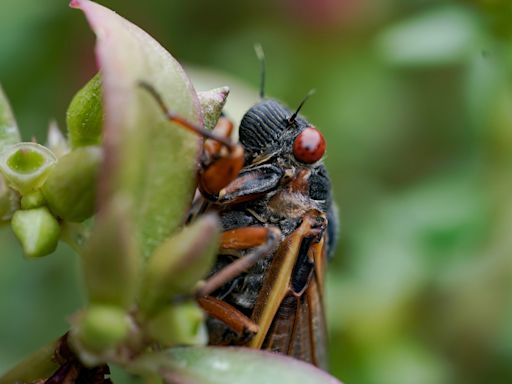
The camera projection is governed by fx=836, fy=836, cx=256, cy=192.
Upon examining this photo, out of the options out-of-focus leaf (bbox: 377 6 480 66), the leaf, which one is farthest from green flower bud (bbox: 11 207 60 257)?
out-of-focus leaf (bbox: 377 6 480 66)

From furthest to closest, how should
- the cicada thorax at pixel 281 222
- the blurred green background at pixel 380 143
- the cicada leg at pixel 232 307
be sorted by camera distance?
1. the blurred green background at pixel 380 143
2. the cicada thorax at pixel 281 222
3. the cicada leg at pixel 232 307

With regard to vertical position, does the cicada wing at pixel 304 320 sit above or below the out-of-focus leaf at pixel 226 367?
below

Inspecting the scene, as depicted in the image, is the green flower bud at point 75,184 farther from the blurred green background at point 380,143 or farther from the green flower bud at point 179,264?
the blurred green background at point 380,143

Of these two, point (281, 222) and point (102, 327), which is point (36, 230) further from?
point (281, 222)

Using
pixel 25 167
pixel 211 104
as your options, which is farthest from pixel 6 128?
pixel 211 104

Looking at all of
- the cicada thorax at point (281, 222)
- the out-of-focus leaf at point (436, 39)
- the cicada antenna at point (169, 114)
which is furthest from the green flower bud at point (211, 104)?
the out-of-focus leaf at point (436, 39)

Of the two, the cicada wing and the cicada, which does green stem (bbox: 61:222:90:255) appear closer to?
the cicada
